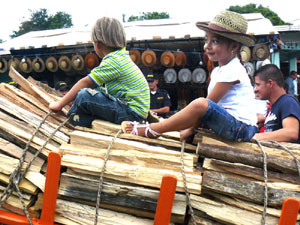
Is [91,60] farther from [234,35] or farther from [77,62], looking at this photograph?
[234,35]

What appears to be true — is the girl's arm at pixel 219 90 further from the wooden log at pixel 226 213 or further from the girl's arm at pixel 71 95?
the girl's arm at pixel 71 95

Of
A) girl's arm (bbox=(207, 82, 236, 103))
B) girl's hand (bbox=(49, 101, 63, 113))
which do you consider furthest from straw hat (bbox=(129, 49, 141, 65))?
girl's arm (bbox=(207, 82, 236, 103))

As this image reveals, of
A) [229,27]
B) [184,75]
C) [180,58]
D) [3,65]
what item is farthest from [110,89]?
[3,65]

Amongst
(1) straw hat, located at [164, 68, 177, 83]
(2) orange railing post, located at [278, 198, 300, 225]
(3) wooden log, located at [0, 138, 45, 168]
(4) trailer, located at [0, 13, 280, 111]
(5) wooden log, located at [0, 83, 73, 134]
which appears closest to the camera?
(2) orange railing post, located at [278, 198, 300, 225]

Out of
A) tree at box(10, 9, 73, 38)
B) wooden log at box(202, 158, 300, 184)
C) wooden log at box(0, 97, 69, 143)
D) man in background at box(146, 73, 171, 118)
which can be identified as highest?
tree at box(10, 9, 73, 38)

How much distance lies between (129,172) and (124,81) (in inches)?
55.2

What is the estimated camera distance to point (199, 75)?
9.45 m

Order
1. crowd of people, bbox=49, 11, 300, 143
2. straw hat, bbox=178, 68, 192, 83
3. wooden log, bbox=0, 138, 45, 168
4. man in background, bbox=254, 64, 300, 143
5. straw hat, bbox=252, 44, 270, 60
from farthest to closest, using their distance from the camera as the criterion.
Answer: straw hat, bbox=178, 68, 192, 83 → straw hat, bbox=252, 44, 270, 60 → man in background, bbox=254, 64, 300, 143 → crowd of people, bbox=49, 11, 300, 143 → wooden log, bbox=0, 138, 45, 168

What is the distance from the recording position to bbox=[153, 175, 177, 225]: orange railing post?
70.2 inches


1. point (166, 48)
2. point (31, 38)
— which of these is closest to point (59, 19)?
point (31, 38)

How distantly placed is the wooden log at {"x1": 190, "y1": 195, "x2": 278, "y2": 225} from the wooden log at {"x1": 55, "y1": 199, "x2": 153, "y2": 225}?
1.12 ft

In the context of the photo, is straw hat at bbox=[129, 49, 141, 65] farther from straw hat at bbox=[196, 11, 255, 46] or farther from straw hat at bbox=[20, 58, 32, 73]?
straw hat at bbox=[196, 11, 255, 46]

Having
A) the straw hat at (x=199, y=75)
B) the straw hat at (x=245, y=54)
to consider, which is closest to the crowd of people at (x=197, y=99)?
the straw hat at (x=245, y=54)

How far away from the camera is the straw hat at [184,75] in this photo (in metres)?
9.62
